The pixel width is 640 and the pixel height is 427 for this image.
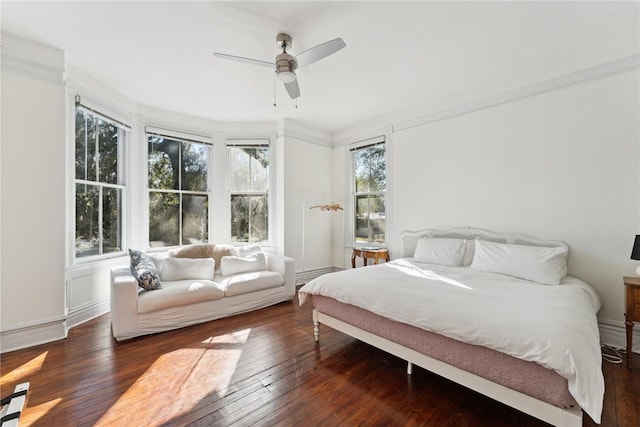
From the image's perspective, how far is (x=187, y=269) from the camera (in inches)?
138

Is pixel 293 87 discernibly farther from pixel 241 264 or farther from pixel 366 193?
pixel 366 193

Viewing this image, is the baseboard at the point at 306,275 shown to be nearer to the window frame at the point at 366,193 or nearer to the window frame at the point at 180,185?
the window frame at the point at 366,193

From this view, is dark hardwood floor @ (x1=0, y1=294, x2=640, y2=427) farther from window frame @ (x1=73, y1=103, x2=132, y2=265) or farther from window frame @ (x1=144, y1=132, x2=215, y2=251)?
window frame @ (x1=144, y1=132, x2=215, y2=251)

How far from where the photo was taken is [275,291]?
381 centimetres

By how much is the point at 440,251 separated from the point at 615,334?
167 centimetres

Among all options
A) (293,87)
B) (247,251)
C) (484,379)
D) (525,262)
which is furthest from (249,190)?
(484,379)

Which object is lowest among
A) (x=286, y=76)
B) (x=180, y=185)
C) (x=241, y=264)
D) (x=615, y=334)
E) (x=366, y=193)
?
(x=615, y=334)

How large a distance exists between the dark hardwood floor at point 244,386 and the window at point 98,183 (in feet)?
3.92

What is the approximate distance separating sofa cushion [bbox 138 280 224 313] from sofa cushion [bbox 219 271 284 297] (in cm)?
11

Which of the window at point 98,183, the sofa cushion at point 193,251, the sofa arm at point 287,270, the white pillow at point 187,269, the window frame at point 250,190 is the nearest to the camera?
the window at point 98,183

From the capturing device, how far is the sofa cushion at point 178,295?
2.81 m

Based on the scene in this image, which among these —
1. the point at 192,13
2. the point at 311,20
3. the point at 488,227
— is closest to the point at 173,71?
the point at 192,13

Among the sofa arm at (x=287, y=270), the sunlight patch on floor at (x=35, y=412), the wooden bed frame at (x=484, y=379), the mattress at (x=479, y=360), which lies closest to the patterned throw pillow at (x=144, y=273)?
the sunlight patch on floor at (x=35, y=412)

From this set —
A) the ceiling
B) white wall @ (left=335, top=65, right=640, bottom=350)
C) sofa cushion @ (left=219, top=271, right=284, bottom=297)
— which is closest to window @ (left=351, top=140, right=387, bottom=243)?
white wall @ (left=335, top=65, right=640, bottom=350)
